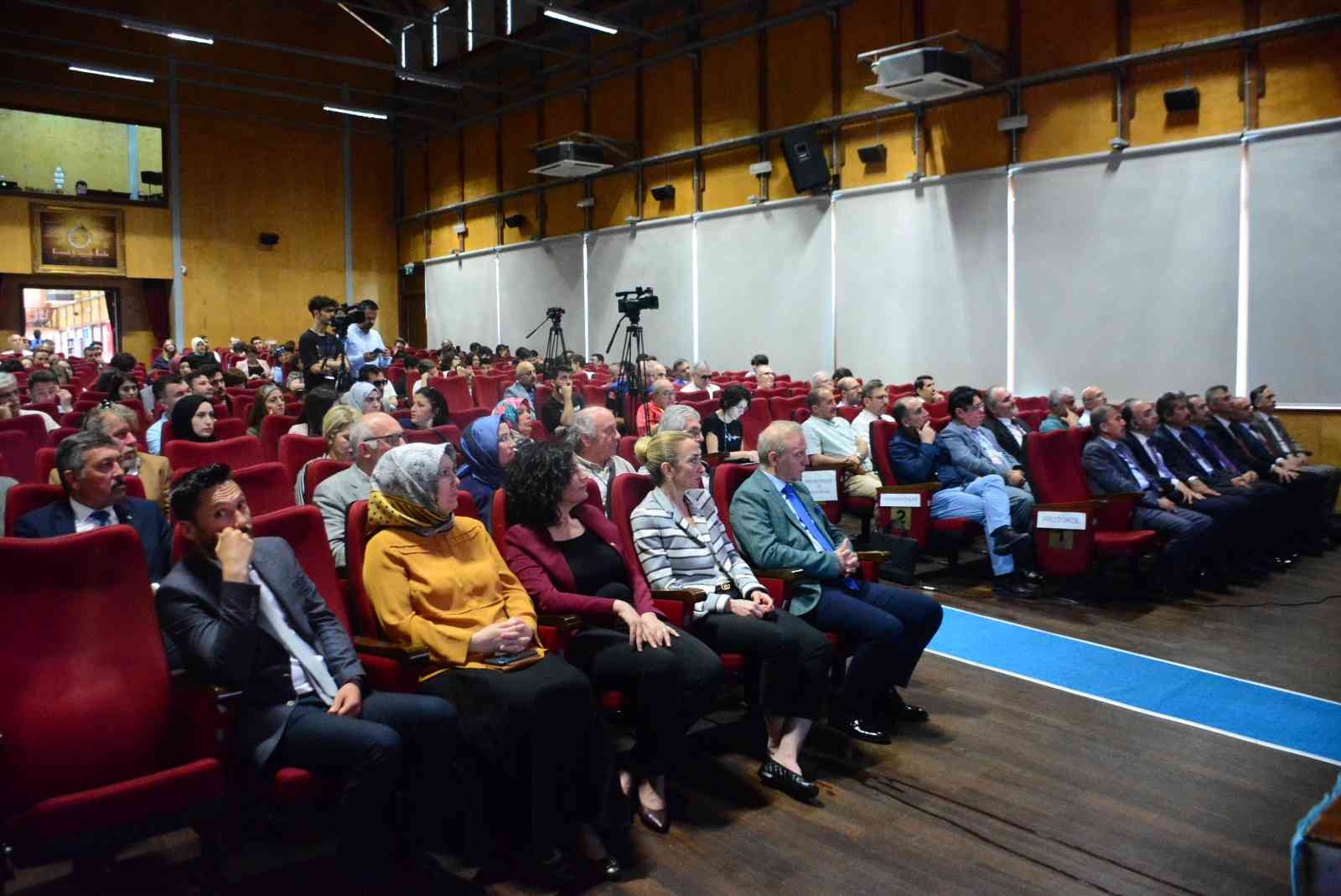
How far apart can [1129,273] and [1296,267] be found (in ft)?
4.30

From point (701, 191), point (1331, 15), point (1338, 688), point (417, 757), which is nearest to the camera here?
point (417, 757)

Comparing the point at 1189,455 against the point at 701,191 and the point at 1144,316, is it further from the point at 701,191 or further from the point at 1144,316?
the point at 701,191

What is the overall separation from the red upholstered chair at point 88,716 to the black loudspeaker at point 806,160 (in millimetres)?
9586

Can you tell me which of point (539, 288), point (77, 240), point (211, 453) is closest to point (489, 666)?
point (211, 453)

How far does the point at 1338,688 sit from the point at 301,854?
12.1 ft

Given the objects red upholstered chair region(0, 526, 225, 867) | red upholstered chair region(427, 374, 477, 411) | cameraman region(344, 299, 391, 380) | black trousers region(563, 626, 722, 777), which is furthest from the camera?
red upholstered chair region(427, 374, 477, 411)

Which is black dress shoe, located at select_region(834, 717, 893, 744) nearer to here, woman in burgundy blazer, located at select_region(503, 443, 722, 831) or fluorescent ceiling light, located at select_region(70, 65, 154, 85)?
woman in burgundy blazer, located at select_region(503, 443, 722, 831)

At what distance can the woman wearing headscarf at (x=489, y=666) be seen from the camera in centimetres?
231

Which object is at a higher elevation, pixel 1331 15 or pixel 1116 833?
pixel 1331 15

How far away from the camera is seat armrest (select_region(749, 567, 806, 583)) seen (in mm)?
3105

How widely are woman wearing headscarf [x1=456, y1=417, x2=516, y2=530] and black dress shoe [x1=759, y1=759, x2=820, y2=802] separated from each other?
1.35 m

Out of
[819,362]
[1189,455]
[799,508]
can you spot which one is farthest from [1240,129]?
[799,508]

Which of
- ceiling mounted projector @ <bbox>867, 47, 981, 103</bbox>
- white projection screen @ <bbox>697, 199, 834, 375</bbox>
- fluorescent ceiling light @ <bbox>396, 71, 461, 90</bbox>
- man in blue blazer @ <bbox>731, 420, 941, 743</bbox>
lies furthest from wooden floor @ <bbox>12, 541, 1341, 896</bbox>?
fluorescent ceiling light @ <bbox>396, 71, 461, 90</bbox>

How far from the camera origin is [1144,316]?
855cm
